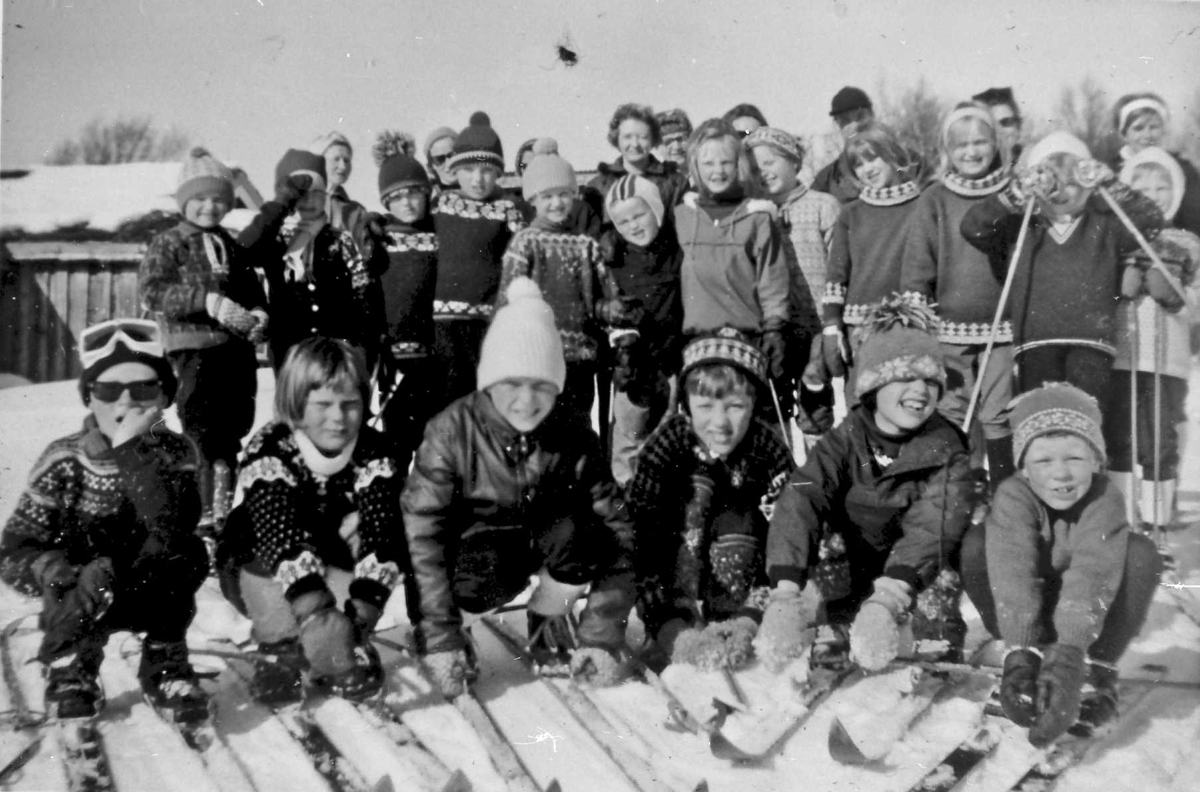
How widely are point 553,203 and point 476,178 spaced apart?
0.32 m

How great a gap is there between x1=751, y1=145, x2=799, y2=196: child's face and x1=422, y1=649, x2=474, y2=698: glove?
2.22 m

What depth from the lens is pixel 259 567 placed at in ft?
8.79

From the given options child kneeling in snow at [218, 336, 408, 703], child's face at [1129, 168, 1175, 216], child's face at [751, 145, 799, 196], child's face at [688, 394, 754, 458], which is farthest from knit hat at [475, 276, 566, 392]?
child's face at [1129, 168, 1175, 216]

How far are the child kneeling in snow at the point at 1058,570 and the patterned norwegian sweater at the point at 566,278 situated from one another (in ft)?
5.01

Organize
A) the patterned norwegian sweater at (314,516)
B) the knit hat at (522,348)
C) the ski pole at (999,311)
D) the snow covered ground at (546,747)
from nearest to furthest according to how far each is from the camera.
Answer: the snow covered ground at (546,747) → the patterned norwegian sweater at (314,516) → the knit hat at (522,348) → the ski pole at (999,311)

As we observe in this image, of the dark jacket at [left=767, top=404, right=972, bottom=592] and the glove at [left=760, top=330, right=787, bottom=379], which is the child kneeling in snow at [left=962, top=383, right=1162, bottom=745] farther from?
the glove at [left=760, top=330, right=787, bottom=379]

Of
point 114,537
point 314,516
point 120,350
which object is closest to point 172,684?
point 114,537

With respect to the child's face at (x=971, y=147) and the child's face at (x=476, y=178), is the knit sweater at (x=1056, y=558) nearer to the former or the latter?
the child's face at (x=971, y=147)

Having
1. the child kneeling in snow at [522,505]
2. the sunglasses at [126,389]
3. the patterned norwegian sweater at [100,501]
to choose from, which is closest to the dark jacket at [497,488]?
the child kneeling in snow at [522,505]

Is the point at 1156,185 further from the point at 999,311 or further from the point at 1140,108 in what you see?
the point at 999,311

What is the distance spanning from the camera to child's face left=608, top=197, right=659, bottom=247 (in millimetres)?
3855

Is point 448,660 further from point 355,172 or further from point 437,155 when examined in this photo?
point 437,155

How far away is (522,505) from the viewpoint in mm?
2838

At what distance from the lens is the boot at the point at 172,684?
8.15 ft
